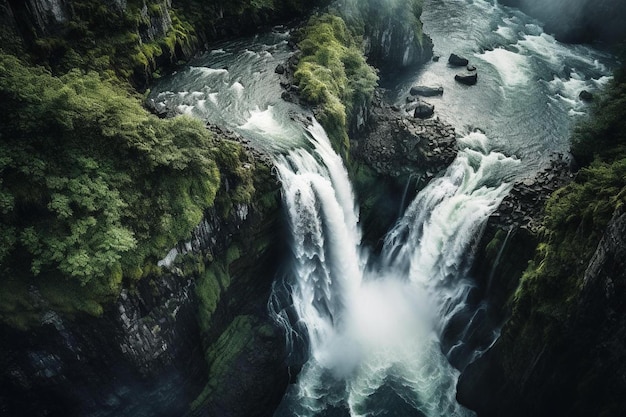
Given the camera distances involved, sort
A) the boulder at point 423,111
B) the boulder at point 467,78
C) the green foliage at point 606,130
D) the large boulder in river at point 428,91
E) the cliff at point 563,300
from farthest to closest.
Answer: the boulder at point 467,78 → the large boulder in river at point 428,91 → the boulder at point 423,111 → the green foliage at point 606,130 → the cliff at point 563,300

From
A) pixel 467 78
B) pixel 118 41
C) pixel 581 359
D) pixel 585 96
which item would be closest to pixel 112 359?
pixel 581 359

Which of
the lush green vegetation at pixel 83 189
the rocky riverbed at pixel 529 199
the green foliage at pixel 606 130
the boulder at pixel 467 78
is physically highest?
the lush green vegetation at pixel 83 189

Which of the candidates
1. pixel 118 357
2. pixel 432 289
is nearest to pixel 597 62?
pixel 432 289

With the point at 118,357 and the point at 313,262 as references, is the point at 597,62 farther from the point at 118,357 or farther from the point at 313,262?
the point at 118,357

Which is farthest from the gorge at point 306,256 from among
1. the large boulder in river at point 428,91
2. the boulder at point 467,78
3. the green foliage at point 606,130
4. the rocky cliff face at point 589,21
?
the rocky cliff face at point 589,21

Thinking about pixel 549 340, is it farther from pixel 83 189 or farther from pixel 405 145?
pixel 83 189

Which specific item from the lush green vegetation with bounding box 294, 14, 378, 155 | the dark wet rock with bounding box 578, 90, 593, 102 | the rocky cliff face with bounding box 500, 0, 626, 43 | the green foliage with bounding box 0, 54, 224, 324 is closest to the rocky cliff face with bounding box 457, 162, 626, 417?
the lush green vegetation with bounding box 294, 14, 378, 155

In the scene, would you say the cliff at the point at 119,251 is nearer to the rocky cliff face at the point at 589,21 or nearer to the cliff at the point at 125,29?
the cliff at the point at 125,29

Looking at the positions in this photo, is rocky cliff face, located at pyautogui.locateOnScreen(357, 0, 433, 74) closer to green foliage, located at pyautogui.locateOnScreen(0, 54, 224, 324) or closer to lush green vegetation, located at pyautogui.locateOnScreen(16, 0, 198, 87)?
lush green vegetation, located at pyautogui.locateOnScreen(16, 0, 198, 87)
